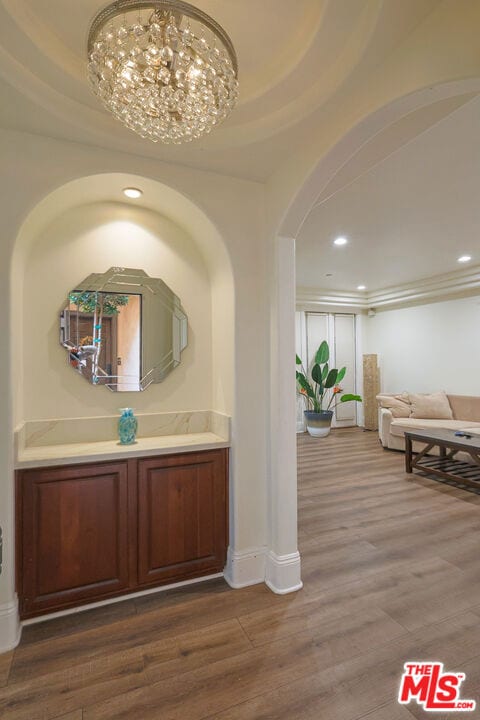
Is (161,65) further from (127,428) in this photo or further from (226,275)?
(127,428)

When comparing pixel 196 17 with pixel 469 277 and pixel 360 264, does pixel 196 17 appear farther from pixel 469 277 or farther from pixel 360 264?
pixel 469 277

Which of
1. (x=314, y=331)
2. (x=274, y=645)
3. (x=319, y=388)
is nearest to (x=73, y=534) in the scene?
(x=274, y=645)

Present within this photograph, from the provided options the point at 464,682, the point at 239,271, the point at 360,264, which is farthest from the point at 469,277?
the point at 464,682

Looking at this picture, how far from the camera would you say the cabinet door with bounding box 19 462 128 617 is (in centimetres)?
186

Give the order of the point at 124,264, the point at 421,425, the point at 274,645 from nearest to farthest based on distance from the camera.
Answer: the point at 274,645 → the point at 124,264 → the point at 421,425

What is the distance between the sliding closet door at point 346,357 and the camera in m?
7.45

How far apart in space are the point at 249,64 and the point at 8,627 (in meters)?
2.95

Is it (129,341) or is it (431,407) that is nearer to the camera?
(129,341)

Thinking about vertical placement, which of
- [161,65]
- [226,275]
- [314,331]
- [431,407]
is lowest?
[431,407]

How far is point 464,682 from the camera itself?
1525 millimetres

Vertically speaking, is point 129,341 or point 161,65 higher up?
point 161,65

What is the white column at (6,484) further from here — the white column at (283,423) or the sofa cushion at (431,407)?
the sofa cushion at (431,407)

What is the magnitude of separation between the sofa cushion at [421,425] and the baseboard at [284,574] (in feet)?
12.5

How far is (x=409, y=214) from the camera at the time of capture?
11.2ft
